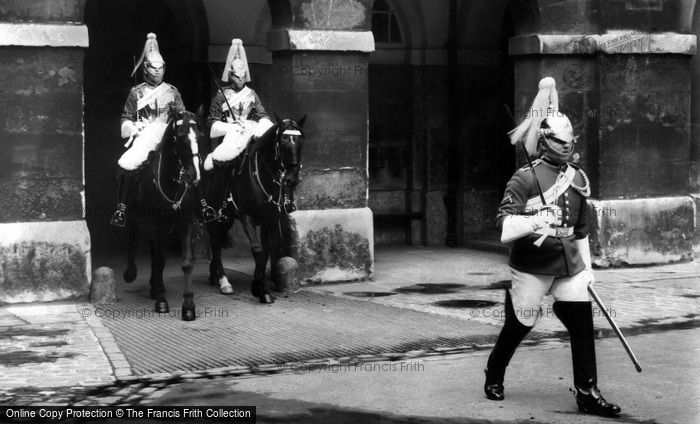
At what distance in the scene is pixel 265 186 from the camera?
42.4 ft

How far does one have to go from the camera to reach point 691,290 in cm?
1337

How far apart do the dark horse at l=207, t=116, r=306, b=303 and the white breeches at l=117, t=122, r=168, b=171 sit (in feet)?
3.34

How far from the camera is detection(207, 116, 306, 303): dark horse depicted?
12477mm

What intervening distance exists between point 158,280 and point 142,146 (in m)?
1.35

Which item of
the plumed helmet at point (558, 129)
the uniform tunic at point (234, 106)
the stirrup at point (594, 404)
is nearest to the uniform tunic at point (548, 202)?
the plumed helmet at point (558, 129)

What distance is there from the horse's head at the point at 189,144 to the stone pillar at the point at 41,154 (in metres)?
1.39

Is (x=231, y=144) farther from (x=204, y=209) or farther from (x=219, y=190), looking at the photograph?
(x=204, y=209)

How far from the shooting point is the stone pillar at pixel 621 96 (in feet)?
49.1

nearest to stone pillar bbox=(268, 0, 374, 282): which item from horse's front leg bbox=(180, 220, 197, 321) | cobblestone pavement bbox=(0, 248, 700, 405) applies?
cobblestone pavement bbox=(0, 248, 700, 405)

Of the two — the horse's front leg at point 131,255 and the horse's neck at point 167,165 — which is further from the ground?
the horse's neck at point 167,165

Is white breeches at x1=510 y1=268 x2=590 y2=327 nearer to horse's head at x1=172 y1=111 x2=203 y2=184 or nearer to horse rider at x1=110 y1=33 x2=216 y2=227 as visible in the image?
horse's head at x1=172 y1=111 x2=203 y2=184

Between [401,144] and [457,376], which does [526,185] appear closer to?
[457,376]

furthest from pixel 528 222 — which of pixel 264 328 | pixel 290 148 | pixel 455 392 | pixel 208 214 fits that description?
pixel 208 214

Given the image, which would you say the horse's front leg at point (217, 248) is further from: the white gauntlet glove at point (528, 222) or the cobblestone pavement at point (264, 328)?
the white gauntlet glove at point (528, 222)
